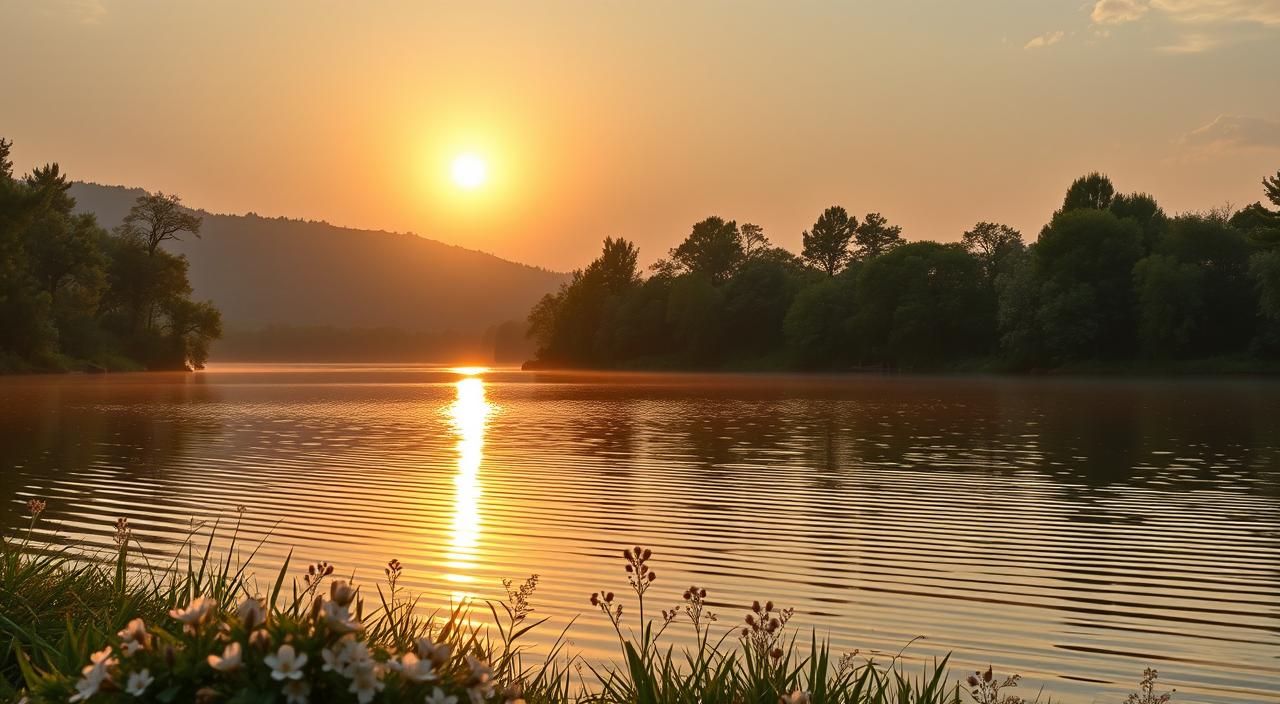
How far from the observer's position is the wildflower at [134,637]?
342 cm

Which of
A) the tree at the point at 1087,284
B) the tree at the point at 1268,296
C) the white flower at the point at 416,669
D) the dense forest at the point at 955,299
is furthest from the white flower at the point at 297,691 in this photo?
the tree at the point at 1087,284

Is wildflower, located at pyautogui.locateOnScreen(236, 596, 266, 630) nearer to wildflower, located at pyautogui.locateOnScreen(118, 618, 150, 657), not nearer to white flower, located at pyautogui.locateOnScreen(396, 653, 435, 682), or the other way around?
wildflower, located at pyautogui.locateOnScreen(118, 618, 150, 657)

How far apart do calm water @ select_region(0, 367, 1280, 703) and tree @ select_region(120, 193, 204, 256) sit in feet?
235

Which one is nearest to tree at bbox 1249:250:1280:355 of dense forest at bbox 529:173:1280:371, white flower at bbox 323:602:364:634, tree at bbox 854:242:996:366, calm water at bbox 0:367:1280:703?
dense forest at bbox 529:173:1280:371

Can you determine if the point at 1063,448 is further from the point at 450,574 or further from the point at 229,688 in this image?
the point at 229,688

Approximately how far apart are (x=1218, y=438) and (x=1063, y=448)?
4.90m

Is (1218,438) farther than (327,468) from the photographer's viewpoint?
Yes

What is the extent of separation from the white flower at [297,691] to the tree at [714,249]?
14551 cm

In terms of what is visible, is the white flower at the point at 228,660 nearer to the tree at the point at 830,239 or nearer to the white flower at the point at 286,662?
the white flower at the point at 286,662

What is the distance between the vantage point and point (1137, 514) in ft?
51.4

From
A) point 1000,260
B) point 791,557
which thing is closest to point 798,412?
point 791,557

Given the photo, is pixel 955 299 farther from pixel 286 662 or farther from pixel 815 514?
pixel 286 662

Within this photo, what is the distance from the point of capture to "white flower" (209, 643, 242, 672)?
3273 mm

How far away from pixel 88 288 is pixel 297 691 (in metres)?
97.0
